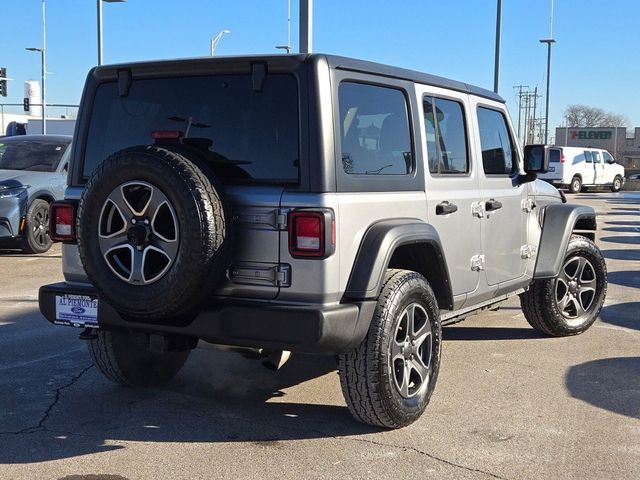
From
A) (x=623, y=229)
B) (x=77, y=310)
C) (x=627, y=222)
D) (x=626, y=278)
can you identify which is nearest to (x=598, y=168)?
(x=627, y=222)

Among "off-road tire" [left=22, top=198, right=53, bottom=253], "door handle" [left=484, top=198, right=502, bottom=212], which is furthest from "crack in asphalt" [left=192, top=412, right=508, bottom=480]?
"off-road tire" [left=22, top=198, right=53, bottom=253]

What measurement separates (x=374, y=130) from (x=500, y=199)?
1654 millimetres

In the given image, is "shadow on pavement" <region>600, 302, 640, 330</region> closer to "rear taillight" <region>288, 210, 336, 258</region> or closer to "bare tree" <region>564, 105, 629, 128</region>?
"rear taillight" <region>288, 210, 336, 258</region>

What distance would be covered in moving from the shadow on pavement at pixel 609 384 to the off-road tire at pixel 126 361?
2.76 meters

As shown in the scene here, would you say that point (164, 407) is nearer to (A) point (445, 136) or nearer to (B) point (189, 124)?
(B) point (189, 124)

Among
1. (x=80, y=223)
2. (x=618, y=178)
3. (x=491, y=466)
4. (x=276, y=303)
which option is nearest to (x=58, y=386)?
(x=80, y=223)

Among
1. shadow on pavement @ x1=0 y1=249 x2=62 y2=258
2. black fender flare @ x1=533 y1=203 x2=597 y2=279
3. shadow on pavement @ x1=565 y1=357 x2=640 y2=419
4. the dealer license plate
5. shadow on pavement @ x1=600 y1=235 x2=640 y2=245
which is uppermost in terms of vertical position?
black fender flare @ x1=533 y1=203 x2=597 y2=279

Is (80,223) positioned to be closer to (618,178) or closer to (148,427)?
(148,427)

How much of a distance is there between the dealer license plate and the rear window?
2.91 feet

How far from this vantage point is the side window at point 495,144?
18.4 ft

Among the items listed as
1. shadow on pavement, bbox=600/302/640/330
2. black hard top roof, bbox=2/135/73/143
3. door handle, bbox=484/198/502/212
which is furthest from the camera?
black hard top roof, bbox=2/135/73/143

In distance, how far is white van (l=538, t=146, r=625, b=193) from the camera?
106 feet

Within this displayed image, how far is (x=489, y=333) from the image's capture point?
6.91 metres

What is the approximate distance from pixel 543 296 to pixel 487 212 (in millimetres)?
1451
